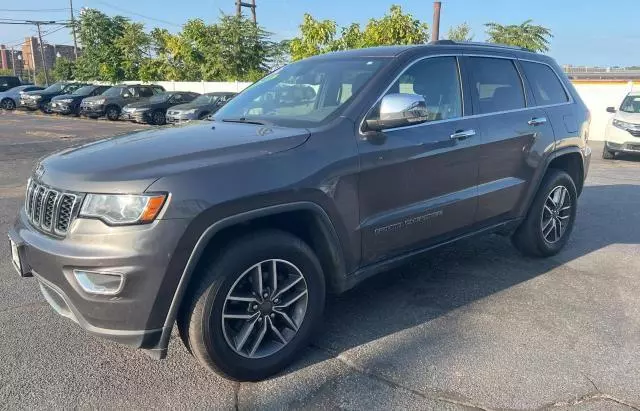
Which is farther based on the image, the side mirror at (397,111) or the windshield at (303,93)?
the windshield at (303,93)

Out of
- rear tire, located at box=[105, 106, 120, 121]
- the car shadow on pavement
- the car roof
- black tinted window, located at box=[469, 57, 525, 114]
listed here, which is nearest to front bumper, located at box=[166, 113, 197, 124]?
rear tire, located at box=[105, 106, 120, 121]

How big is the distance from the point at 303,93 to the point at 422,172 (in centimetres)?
104

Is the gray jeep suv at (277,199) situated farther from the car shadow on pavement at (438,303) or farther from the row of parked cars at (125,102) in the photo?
the row of parked cars at (125,102)

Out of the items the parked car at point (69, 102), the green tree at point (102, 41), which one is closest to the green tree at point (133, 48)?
the green tree at point (102, 41)

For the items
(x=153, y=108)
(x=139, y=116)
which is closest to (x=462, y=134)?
(x=153, y=108)

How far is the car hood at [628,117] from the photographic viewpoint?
12.9 meters

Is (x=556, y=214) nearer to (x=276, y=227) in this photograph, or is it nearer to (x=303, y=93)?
(x=303, y=93)

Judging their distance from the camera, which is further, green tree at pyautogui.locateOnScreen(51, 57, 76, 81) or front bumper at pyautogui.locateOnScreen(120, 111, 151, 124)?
green tree at pyautogui.locateOnScreen(51, 57, 76, 81)

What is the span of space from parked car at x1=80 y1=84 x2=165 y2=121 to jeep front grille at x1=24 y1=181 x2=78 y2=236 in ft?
75.4

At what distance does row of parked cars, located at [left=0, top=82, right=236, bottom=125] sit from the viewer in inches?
786

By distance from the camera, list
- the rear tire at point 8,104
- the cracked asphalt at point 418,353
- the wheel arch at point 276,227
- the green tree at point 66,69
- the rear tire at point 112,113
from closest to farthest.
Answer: the wheel arch at point 276,227
the cracked asphalt at point 418,353
the rear tire at point 112,113
the rear tire at point 8,104
the green tree at point 66,69

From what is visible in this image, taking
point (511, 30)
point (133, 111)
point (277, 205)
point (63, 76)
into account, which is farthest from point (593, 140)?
point (63, 76)

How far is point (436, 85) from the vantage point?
4.00 meters

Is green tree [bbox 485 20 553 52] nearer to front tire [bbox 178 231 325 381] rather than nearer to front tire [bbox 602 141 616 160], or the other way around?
front tire [bbox 602 141 616 160]
